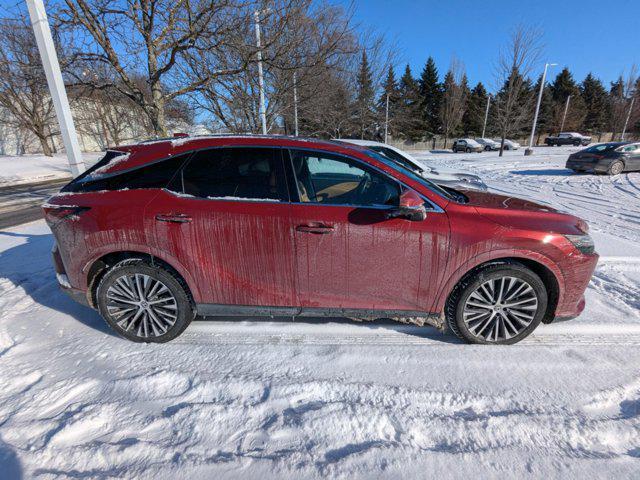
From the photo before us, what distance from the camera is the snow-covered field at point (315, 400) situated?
1764mm

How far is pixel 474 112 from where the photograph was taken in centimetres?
5084

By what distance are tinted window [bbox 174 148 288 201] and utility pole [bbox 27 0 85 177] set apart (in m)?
3.04

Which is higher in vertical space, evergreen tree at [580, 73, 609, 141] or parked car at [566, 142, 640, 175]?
evergreen tree at [580, 73, 609, 141]

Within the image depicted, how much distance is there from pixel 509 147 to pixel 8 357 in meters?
41.5

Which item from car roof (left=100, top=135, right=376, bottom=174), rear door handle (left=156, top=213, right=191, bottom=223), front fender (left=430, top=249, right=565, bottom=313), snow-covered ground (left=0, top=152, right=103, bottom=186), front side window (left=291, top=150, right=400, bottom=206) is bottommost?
snow-covered ground (left=0, top=152, right=103, bottom=186)

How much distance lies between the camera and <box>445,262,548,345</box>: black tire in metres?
2.61

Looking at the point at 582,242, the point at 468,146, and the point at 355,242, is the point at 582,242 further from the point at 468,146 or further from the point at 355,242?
the point at 468,146

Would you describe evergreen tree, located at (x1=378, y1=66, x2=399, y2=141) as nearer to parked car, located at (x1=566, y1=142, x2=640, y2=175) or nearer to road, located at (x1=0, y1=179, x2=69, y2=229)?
parked car, located at (x1=566, y1=142, x2=640, y2=175)

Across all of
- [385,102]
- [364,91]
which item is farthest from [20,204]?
[385,102]

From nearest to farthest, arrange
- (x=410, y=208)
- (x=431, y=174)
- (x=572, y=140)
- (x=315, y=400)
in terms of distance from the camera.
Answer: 1. (x=315, y=400)
2. (x=410, y=208)
3. (x=431, y=174)
4. (x=572, y=140)

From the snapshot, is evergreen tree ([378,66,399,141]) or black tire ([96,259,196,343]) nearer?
black tire ([96,259,196,343])

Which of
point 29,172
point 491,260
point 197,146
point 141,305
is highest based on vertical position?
point 197,146

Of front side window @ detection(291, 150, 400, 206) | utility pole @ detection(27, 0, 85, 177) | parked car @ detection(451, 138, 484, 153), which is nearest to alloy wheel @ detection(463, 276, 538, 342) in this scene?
front side window @ detection(291, 150, 400, 206)

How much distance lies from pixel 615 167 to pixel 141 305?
17.3 m
